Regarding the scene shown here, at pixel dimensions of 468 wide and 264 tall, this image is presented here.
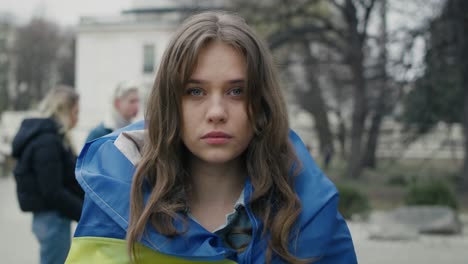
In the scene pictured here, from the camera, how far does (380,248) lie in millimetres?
9672

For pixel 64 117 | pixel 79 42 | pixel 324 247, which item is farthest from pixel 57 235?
pixel 79 42

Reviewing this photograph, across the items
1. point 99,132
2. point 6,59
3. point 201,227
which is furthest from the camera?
point 6,59

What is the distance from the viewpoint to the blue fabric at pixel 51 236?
14.5 feet

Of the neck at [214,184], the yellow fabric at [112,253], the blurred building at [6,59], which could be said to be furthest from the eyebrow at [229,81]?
the blurred building at [6,59]

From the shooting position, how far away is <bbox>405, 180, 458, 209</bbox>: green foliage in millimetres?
12289

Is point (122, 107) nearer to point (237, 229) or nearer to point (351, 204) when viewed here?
point (237, 229)

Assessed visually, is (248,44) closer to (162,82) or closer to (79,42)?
(162,82)

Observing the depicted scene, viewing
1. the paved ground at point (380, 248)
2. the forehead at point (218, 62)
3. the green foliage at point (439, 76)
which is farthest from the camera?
the green foliage at point (439, 76)

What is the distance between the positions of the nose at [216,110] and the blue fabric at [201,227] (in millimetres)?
229

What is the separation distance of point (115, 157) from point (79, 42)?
40374 millimetres

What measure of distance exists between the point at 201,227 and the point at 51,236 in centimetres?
306

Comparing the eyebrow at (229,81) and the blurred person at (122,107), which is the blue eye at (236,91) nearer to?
the eyebrow at (229,81)

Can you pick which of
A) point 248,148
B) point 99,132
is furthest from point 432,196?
point 248,148

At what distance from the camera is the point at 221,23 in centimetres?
180
